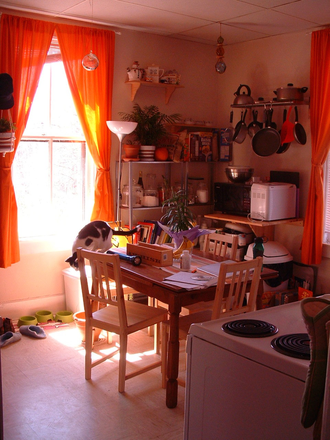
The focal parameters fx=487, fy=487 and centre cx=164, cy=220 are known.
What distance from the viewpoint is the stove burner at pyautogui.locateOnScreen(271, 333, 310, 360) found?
130 centimetres

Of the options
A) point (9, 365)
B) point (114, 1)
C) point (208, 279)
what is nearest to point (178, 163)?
point (114, 1)

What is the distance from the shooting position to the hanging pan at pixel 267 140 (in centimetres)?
438

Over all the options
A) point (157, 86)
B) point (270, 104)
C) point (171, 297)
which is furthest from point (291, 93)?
point (171, 297)

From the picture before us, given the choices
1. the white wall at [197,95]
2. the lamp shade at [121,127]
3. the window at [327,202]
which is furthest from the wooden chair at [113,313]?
the window at [327,202]

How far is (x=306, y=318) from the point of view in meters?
1.12

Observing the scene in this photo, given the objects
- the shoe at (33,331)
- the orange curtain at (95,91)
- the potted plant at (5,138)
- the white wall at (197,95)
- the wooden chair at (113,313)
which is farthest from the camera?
the white wall at (197,95)

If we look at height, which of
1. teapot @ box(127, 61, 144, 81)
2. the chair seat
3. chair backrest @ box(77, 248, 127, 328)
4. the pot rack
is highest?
teapot @ box(127, 61, 144, 81)

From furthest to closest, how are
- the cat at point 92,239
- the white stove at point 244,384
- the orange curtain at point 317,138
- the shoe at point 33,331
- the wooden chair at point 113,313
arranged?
1. the orange curtain at point 317,138
2. the shoe at point 33,331
3. the cat at point 92,239
4. the wooden chair at point 113,313
5. the white stove at point 244,384

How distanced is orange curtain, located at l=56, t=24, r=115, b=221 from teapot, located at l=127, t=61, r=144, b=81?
0.17 metres

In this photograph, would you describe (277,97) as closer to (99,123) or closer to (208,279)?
(99,123)

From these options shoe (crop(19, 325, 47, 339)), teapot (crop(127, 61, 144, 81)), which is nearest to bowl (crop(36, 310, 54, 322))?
shoe (crop(19, 325, 47, 339))

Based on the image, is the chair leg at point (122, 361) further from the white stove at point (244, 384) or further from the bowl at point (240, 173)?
the bowl at point (240, 173)

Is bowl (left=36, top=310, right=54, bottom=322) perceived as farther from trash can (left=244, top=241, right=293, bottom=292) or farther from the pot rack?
the pot rack

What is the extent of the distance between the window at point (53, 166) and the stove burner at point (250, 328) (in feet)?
10.2
